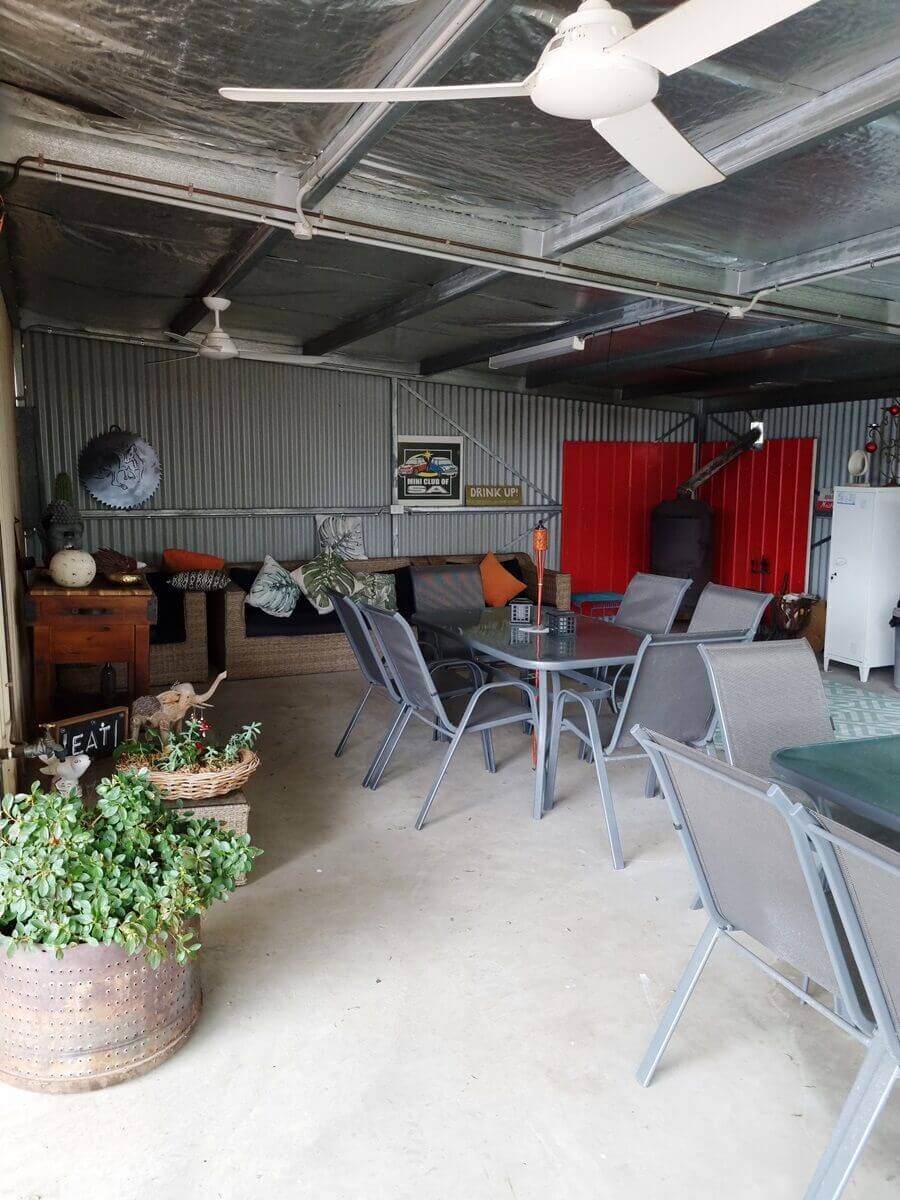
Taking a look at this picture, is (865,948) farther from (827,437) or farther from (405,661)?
(827,437)

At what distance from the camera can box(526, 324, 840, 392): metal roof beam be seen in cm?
563

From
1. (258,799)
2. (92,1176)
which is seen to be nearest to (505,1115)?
(92,1176)

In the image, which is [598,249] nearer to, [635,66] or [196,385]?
[635,66]

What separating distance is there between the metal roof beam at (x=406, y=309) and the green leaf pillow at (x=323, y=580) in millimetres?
1781

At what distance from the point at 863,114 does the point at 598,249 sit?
1.84 meters

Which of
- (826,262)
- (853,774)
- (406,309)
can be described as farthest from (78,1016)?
(406,309)

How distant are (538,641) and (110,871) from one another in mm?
2366

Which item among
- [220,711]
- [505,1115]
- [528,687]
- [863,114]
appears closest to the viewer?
[505,1115]

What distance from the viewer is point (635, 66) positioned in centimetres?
171

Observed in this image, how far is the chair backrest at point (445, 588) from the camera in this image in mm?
5129

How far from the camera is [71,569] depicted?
404 cm

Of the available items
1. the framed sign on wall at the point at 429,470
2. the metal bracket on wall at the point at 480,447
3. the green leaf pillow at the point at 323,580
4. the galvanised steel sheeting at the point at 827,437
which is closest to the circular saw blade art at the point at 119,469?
the green leaf pillow at the point at 323,580

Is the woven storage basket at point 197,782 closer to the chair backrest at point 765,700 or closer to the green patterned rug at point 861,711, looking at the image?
the chair backrest at point 765,700

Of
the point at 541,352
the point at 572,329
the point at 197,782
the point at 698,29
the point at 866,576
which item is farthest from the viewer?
the point at 866,576
